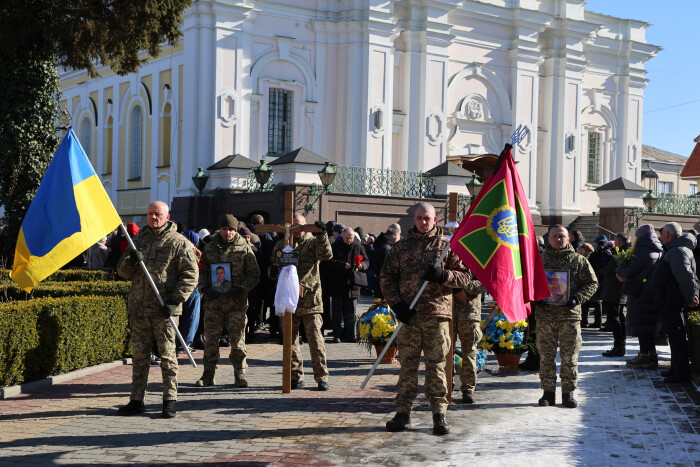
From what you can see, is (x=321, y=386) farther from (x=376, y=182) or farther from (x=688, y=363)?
(x=376, y=182)

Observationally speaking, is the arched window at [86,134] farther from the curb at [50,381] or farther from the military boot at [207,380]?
the military boot at [207,380]

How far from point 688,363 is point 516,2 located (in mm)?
26268

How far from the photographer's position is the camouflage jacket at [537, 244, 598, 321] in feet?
32.1

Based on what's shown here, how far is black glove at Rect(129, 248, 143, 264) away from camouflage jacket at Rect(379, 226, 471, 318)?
2.35 metres

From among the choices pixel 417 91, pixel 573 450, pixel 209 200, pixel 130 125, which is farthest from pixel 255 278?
pixel 130 125

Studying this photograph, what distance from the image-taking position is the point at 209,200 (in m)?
27.7

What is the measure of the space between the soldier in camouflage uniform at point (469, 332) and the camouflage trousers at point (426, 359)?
1482 millimetres

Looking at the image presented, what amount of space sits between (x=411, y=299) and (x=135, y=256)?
274 cm

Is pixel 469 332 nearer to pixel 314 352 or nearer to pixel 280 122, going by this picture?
pixel 314 352

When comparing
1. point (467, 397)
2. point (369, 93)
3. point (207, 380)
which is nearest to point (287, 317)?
point (207, 380)

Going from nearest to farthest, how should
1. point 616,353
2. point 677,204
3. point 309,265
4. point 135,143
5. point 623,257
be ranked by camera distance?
point 309,265
point 616,353
point 623,257
point 135,143
point 677,204

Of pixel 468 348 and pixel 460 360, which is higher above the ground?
pixel 468 348

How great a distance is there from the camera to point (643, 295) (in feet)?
40.9

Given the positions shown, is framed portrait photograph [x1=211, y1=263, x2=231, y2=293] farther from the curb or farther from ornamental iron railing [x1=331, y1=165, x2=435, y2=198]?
ornamental iron railing [x1=331, y1=165, x2=435, y2=198]
